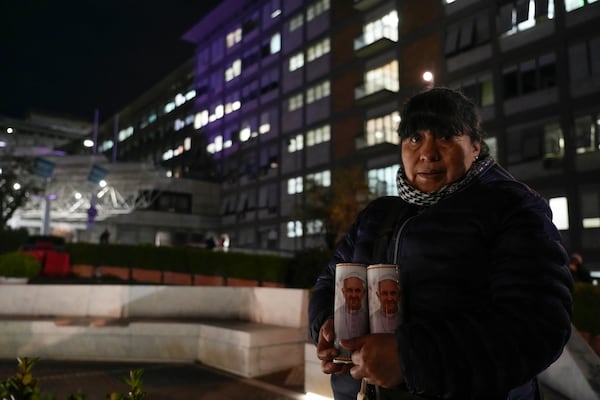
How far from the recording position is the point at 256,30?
41312 mm

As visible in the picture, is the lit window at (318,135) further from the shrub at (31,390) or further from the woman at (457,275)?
the woman at (457,275)

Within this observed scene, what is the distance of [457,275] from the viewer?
4.53 feet

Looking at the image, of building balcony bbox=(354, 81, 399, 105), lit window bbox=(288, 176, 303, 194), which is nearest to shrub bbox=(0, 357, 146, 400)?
building balcony bbox=(354, 81, 399, 105)

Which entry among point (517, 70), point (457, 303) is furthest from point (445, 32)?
point (457, 303)

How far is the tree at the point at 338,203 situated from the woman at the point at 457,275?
767 inches

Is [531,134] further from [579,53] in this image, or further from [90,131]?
[90,131]

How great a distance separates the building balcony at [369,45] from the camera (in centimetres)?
2741

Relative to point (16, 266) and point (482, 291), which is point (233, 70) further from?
point (482, 291)

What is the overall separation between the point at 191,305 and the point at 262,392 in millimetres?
3454

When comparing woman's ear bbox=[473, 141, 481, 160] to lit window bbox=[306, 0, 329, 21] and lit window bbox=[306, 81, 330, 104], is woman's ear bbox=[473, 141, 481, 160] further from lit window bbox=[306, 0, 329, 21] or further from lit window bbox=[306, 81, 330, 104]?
lit window bbox=[306, 0, 329, 21]

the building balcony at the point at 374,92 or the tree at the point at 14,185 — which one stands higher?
the building balcony at the point at 374,92

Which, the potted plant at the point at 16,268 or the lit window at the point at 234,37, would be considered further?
the lit window at the point at 234,37

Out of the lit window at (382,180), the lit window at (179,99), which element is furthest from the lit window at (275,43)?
the lit window at (179,99)

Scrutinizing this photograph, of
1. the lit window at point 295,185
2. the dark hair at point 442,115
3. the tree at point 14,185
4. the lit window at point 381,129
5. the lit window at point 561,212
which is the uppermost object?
the lit window at point 381,129
